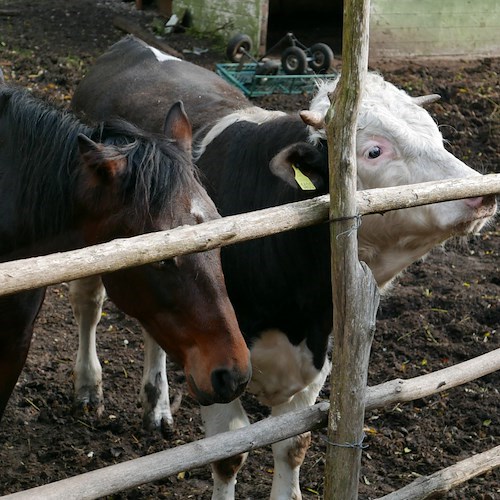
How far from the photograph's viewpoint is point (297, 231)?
3.81 metres

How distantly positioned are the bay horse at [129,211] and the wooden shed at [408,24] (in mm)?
6382

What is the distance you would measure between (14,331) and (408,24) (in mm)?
7192

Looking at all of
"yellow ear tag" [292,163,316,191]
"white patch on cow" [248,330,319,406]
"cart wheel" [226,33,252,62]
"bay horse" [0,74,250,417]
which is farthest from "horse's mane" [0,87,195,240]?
"cart wheel" [226,33,252,62]

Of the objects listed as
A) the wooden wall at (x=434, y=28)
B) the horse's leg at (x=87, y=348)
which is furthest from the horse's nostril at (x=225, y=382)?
the wooden wall at (x=434, y=28)

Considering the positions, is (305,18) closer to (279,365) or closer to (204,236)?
(279,365)

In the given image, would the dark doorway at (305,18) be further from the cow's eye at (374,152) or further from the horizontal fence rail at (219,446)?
the horizontal fence rail at (219,446)

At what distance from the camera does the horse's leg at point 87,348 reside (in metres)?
4.83

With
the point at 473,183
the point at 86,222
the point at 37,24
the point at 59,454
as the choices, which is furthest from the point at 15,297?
the point at 37,24

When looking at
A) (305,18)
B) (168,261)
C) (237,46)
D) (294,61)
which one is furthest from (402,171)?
(305,18)

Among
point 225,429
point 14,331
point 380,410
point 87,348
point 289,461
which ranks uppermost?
point 14,331

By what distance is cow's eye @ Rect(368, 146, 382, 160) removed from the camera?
11.8 ft

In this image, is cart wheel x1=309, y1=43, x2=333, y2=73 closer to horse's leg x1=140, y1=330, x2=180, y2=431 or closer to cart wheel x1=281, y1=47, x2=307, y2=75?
cart wheel x1=281, y1=47, x2=307, y2=75

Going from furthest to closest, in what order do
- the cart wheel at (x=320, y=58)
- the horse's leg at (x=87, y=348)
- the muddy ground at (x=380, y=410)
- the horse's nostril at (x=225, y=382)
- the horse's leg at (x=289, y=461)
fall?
the cart wheel at (x=320, y=58) < the horse's leg at (x=87, y=348) < the muddy ground at (x=380, y=410) < the horse's leg at (x=289, y=461) < the horse's nostril at (x=225, y=382)

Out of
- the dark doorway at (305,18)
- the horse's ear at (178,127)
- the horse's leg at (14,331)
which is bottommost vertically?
the dark doorway at (305,18)
